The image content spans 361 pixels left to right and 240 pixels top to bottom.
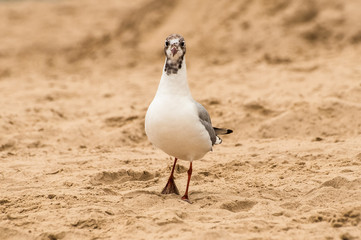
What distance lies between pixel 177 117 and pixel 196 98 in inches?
143

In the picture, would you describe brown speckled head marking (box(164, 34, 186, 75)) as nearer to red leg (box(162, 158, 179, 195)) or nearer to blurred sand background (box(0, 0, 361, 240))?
red leg (box(162, 158, 179, 195))

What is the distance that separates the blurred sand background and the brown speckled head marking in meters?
1.08

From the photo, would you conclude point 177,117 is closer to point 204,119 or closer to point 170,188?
point 204,119

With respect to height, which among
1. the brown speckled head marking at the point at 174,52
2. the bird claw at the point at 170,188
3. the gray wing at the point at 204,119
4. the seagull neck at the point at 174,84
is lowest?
the bird claw at the point at 170,188

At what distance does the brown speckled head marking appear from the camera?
4.49 m

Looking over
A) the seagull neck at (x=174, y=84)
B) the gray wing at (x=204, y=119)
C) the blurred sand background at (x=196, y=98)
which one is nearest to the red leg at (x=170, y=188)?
the blurred sand background at (x=196, y=98)

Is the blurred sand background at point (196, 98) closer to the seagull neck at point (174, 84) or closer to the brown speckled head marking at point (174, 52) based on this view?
the seagull neck at point (174, 84)

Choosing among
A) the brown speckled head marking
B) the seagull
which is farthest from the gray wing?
the brown speckled head marking

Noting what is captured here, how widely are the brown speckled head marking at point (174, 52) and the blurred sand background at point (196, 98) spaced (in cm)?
108

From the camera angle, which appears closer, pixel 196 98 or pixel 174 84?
pixel 174 84

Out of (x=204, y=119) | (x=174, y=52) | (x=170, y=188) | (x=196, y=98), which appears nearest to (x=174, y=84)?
(x=174, y=52)

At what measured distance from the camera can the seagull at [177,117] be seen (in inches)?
174

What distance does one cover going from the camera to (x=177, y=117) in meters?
4.41

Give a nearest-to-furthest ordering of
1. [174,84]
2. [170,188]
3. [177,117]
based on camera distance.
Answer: [177,117] → [174,84] → [170,188]
